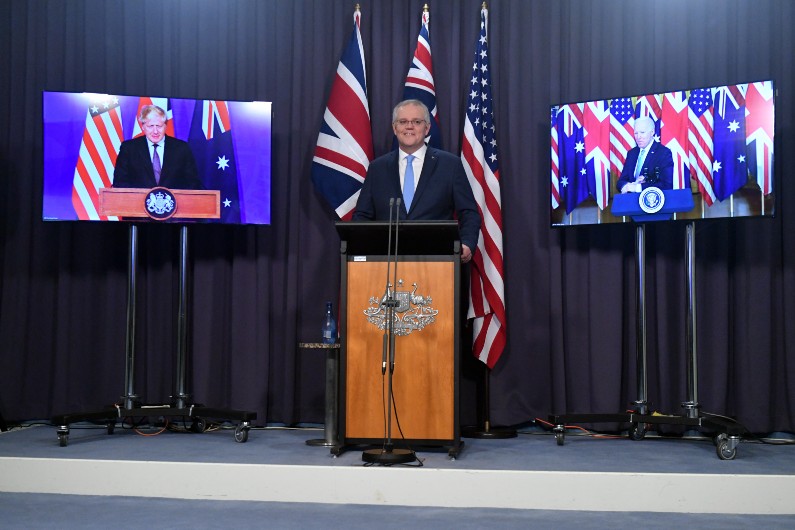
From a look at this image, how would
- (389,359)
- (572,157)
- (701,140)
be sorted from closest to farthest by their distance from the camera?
(389,359), (701,140), (572,157)

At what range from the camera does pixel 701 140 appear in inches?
169

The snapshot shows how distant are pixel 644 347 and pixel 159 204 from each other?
270cm

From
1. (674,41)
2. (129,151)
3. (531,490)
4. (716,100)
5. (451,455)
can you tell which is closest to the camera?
(531,490)

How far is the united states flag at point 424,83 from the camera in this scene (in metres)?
5.05

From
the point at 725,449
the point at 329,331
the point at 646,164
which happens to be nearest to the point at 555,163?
the point at 646,164

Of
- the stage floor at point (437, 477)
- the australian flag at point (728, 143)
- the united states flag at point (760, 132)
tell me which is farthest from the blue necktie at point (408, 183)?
the united states flag at point (760, 132)

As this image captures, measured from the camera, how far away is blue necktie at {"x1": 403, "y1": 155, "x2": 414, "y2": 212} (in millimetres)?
4477

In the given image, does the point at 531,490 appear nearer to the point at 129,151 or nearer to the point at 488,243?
the point at 488,243

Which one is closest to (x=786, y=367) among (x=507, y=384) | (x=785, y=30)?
(x=507, y=384)

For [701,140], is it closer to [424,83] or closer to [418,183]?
[418,183]

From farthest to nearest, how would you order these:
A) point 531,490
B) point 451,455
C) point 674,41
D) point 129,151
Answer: point 674,41 < point 129,151 < point 451,455 < point 531,490

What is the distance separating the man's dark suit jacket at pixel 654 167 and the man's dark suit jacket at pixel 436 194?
32.0 inches

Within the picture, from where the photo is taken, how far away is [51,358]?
531 cm

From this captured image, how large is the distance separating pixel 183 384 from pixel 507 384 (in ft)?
6.15
